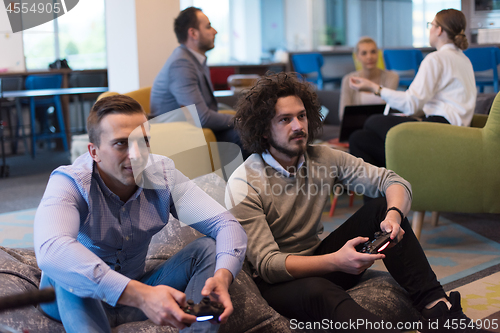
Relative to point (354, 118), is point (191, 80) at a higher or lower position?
higher

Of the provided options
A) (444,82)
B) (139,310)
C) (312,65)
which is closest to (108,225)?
(139,310)

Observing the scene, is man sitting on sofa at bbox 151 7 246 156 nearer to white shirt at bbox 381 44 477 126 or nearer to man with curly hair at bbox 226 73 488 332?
white shirt at bbox 381 44 477 126

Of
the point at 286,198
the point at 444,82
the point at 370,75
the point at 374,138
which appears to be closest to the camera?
the point at 286,198

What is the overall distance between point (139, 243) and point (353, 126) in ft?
7.05

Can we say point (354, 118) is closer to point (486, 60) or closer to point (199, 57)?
point (199, 57)

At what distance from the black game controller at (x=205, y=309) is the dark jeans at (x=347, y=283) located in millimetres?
302

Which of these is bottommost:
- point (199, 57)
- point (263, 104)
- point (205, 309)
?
point (205, 309)

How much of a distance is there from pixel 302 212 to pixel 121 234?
1.89 feet

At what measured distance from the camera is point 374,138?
2.90 m

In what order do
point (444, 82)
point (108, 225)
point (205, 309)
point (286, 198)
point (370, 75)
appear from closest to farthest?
point (205, 309)
point (108, 225)
point (286, 198)
point (444, 82)
point (370, 75)

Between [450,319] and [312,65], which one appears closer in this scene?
[450,319]

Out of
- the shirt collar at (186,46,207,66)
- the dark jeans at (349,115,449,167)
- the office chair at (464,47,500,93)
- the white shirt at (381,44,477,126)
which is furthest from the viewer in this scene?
the office chair at (464,47,500,93)

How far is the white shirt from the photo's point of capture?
8.66 feet

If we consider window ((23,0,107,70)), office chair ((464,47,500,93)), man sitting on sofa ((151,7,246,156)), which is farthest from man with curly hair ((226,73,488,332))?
window ((23,0,107,70))
